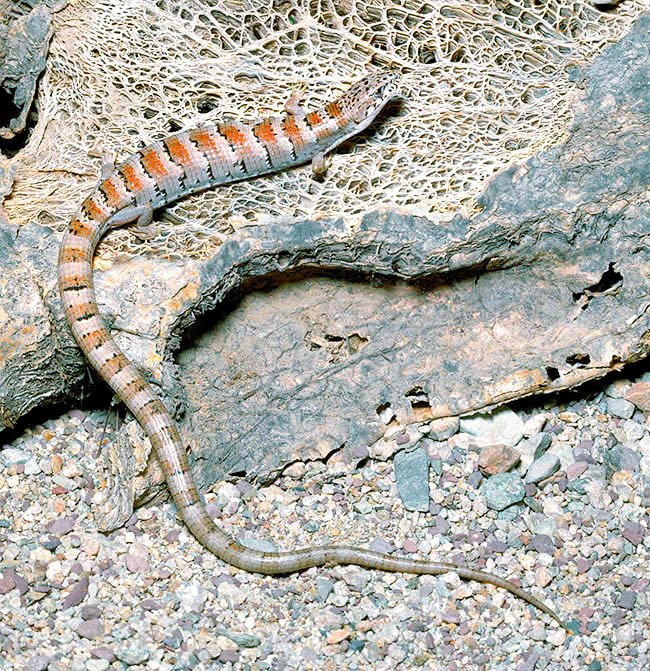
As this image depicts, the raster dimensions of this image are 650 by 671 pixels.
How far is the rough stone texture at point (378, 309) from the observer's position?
3801 millimetres

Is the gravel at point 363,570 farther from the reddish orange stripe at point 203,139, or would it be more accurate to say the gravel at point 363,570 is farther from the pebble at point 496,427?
the reddish orange stripe at point 203,139

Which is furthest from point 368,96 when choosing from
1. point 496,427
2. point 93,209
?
point 496,427

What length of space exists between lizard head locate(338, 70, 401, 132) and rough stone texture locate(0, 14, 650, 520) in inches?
38.8

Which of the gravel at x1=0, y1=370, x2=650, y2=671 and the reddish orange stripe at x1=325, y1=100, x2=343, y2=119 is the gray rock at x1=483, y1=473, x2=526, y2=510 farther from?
the reddish orange stripe at x1=325, y1=100, x2=343, y2=119

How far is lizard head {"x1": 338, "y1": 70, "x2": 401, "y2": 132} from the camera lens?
4512 millimetres

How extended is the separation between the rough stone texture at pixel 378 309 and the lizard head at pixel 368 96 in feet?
3.23

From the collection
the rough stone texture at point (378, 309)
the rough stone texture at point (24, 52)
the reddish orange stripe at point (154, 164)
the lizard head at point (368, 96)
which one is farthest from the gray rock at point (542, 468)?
the rough stone texture at point (24, 52)

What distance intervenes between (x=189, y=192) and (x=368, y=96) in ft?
3.83

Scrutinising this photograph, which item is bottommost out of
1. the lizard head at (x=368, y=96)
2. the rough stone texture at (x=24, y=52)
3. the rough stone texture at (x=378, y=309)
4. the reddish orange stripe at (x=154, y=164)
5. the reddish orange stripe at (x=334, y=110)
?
the rough stone texture at (x=378, y=309)

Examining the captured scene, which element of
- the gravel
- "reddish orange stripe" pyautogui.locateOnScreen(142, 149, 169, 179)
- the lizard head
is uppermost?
the lizard head

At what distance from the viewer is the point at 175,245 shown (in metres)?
4.04

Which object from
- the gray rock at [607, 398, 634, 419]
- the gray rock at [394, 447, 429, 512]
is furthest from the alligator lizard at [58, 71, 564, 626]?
the gray rock at [607, 398, 634, 419]

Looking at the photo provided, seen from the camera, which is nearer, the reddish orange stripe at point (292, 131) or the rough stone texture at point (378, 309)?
the rough stone texture at point (378, 309)

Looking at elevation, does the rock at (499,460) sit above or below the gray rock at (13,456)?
below
